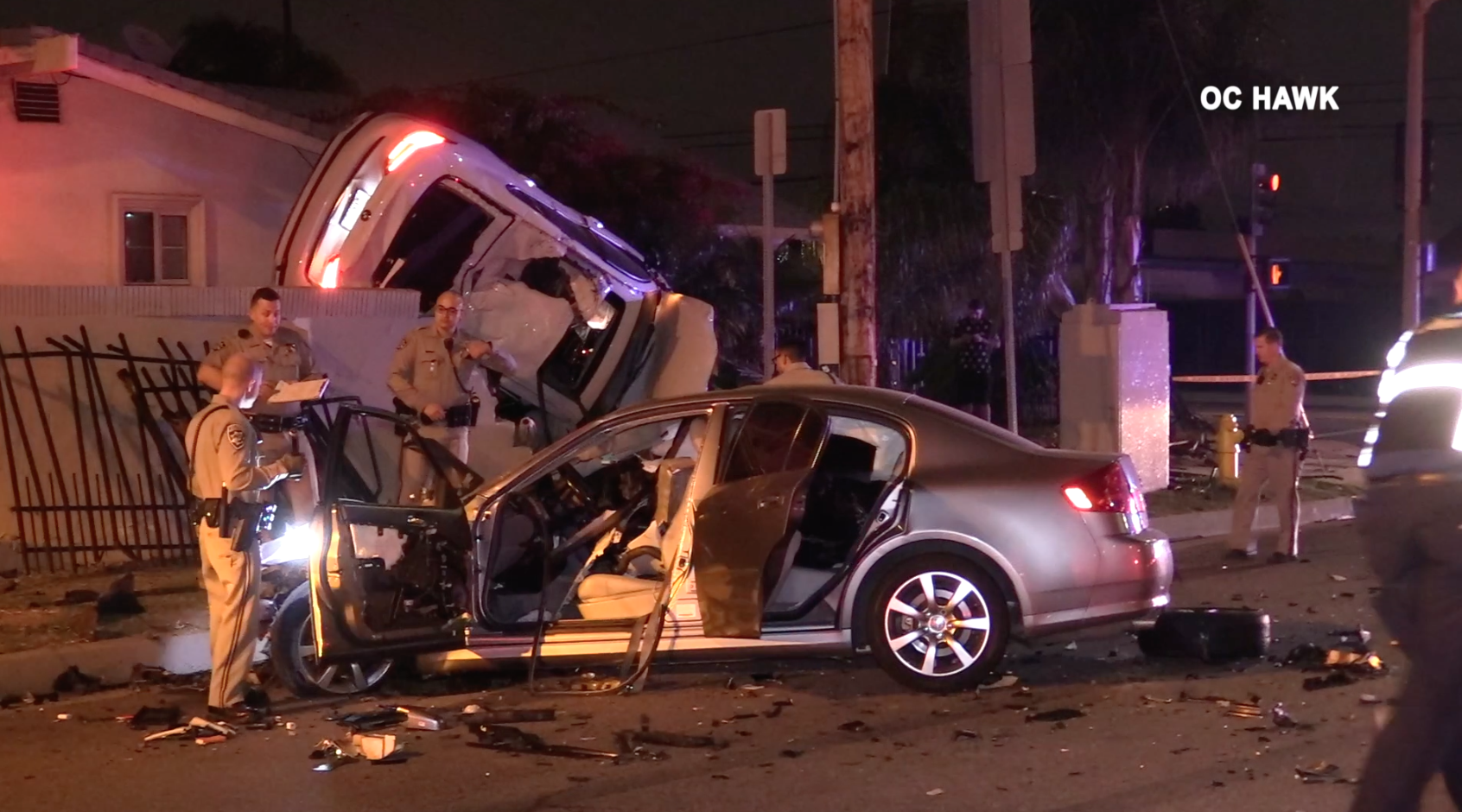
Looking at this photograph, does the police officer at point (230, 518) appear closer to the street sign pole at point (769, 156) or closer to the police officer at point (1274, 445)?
the street sign pole at point (769, 156)

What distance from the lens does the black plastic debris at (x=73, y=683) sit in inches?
341

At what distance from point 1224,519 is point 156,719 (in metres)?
9.72

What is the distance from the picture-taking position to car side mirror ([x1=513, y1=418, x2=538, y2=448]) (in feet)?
41.2

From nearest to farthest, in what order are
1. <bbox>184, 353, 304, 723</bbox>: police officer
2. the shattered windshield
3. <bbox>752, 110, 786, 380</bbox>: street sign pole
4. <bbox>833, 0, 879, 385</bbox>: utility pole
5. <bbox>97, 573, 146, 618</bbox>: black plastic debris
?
<bbox>184, 353, 304, 723</bbox>: police officer
<bbox>97, 573, 146, 618</bbox>: black plastic debris
<bbox>833, 0, 879, 385</bbox>: utility pole
<bbox>752, 110, 786, 380</bbox>: street sign pole
the shattered windshield

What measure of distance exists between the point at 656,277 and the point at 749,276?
716cm

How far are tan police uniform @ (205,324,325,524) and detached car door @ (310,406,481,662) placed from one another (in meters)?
1.66

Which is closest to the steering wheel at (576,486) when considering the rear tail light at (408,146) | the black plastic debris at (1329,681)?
the black plastic debris at (1329,681)

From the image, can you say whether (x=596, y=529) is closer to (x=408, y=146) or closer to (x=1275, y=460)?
(x=408, y=146)

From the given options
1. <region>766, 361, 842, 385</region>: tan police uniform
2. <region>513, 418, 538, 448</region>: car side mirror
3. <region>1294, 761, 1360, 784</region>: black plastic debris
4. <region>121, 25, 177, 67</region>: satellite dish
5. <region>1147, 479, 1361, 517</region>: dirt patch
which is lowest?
<region>1294, 761, 1360, 784</region>: black plastic debris

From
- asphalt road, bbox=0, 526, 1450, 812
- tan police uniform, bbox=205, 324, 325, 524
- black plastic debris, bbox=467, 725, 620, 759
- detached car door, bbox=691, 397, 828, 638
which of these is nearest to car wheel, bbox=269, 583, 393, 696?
asphalt road, bbox=0, 526, 1450, 812

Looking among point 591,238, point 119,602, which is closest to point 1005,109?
point 591,238

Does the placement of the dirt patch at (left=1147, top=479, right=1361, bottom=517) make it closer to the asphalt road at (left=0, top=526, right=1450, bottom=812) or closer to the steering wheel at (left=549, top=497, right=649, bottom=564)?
the asphalt road at (left=0, top=526, right=1450, bottom=812)

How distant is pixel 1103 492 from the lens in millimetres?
8070

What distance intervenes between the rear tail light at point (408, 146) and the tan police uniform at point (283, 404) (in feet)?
7.87
